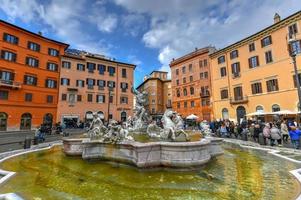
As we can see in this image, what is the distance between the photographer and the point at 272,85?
2747cm

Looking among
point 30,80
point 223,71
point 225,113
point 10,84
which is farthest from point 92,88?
point 225,113

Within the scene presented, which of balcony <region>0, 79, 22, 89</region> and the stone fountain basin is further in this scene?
balcony <region>0, 79, 22, 89</region>

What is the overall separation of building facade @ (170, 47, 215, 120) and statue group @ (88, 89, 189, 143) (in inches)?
1052

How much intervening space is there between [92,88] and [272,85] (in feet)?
105

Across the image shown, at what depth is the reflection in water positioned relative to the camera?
466 centimetres

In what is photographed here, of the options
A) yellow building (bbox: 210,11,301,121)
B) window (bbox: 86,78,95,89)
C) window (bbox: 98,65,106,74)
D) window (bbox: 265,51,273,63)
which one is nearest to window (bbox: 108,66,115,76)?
window (bbox: 98,65,106,74)

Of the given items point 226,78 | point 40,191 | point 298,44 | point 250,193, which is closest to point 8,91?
point 40,191

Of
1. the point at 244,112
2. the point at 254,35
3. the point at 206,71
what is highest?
the point at 254,35

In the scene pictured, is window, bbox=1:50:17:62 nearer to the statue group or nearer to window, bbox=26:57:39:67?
window, bbox=26:57:39:67

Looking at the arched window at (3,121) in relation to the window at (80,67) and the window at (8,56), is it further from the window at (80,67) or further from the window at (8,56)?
the window at (80,67)

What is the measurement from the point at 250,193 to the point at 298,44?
2772 cm

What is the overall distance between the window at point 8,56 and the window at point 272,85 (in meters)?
40.2

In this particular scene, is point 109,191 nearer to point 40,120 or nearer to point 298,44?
point 298,44

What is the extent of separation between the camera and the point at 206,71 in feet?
132
